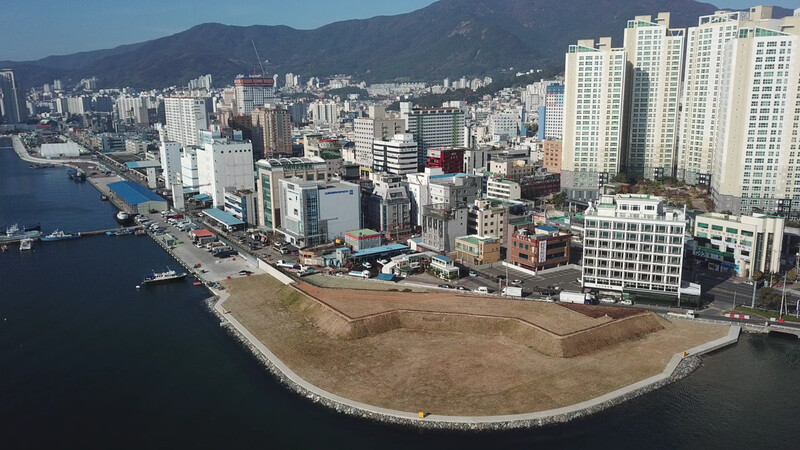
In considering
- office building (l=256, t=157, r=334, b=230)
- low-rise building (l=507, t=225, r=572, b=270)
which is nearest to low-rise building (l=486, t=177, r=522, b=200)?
low-rise building (l=507, t=225, r=572, b=270)

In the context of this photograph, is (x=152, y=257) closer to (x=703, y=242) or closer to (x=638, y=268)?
(x=638, y=268)

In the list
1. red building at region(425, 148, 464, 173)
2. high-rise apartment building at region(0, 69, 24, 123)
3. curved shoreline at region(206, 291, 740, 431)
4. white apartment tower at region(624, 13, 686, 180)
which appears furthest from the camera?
high-rise apartment building at region(0, 69, 24, 123)

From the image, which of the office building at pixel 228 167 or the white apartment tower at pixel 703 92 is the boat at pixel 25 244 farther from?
the white apartment tower at pixel 703 92

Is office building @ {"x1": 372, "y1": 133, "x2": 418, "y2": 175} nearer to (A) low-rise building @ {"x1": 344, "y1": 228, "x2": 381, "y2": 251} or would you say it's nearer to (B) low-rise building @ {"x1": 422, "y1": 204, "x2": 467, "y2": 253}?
(B) low-rise building @ {"x1": 422, "y1": 204, "x2": 467, "y2": 253}

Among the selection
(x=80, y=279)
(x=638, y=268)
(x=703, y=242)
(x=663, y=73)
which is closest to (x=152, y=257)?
(x=80, y=279)

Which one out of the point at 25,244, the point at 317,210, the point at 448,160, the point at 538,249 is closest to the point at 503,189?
the point at 448,160
